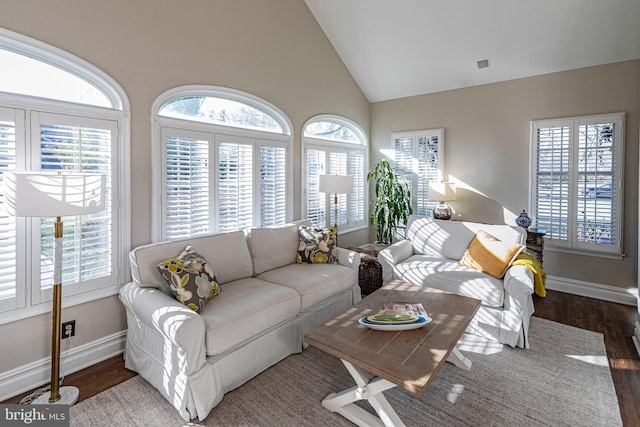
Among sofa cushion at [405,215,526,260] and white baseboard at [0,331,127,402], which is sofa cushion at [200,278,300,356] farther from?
sofa cushion at [405,215,526,260]

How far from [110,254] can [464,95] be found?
499 centimetres

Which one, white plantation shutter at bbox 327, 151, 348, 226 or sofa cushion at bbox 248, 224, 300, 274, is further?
white plantation shutter at bbox 327, 151, 348, 226

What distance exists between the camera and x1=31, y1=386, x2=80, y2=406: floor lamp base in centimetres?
225

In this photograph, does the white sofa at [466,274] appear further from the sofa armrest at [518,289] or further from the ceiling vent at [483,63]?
the ceiling vent at [483,63]

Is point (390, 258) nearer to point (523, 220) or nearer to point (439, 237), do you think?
point (439, 237)

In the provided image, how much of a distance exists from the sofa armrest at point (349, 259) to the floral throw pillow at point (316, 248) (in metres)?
0.07

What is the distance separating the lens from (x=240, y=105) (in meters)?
3.93

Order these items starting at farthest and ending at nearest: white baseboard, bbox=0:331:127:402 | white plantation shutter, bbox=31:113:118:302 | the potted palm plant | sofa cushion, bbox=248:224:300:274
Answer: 1. the potted palm plant
2. sofa cushion, bbox=248:224:300:274
3. white plantation shutter, bbox=31:113:118:302
4. white baseboard, bbox=0:331:127:402

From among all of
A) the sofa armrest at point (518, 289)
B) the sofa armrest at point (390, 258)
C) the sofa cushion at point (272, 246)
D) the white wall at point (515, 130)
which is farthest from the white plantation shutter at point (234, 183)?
the white wall at point (515, 130)

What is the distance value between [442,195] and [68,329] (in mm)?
4484

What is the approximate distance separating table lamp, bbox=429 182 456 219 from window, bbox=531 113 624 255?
1035mm

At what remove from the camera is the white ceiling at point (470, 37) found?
3715 mm

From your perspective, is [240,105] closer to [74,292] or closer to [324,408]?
[74,292]

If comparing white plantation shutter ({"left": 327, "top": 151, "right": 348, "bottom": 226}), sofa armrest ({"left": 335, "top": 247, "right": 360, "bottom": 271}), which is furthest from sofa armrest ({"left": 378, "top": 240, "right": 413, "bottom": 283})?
white plantation shutter ({"left": 327, "top": 151, "right": 348, "bottom": 226})
